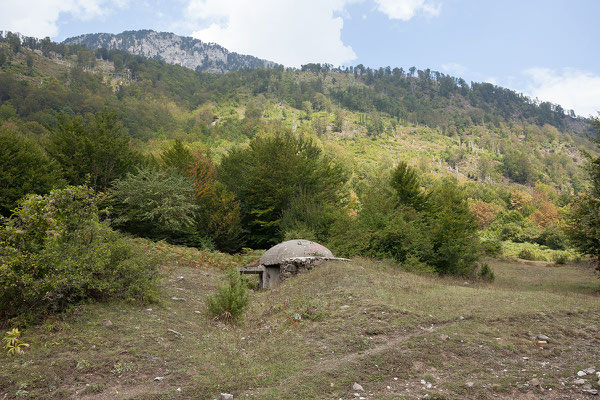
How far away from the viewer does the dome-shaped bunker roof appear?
14.9 metres

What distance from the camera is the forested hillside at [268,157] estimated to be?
23.5 metres

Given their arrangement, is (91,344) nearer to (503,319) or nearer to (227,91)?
(503,319)

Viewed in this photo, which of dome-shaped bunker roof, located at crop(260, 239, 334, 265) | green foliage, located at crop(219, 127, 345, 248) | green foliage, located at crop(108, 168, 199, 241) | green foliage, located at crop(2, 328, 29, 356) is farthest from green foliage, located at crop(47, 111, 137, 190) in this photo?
green foliage, located at crop(2, 328, 29, 356)

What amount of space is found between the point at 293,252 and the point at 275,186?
46.7 ft

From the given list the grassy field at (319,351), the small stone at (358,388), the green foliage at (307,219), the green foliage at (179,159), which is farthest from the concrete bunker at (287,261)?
the green foliage at (179,159)

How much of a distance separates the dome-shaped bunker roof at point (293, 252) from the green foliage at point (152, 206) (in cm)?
992

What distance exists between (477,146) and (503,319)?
17639 centimetres

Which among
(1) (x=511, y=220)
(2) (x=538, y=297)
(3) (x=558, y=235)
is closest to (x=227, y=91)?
(1) (x=511, y=220)

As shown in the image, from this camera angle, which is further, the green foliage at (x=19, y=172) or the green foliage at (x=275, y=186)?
the green foliage at (x=275, y=186)

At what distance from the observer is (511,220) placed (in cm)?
7100

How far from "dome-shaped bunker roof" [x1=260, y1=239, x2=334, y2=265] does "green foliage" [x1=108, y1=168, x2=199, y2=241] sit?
9916mm

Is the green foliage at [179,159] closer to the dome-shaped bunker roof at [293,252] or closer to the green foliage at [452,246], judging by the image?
the dome-shaped bunker roof at [293,252]

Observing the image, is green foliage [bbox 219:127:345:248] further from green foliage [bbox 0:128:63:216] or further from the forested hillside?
green foliage [bbox 0:128:63:216]

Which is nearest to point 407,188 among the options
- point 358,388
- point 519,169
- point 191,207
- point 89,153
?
point 191,207
